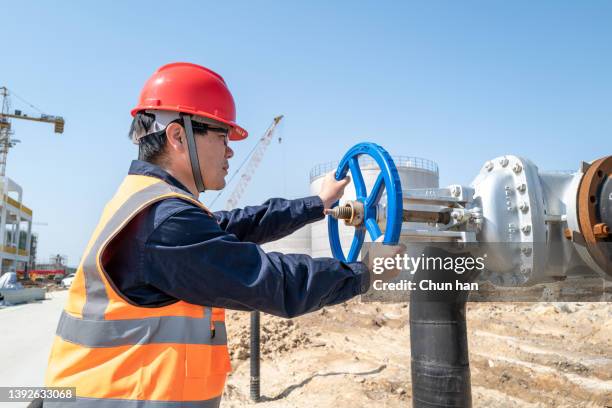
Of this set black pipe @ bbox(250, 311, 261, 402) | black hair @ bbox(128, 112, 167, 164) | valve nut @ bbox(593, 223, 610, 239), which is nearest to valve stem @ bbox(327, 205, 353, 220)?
black hair @ bbox(128, 112, 167, 164)

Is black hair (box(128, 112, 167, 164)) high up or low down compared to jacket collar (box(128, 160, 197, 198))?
up

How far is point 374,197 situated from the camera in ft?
5.79

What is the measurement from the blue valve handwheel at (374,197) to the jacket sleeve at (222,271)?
0.29 m

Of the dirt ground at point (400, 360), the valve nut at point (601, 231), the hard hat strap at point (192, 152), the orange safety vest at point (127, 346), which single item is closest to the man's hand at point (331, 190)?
the hard hat strap at point (192, 152)

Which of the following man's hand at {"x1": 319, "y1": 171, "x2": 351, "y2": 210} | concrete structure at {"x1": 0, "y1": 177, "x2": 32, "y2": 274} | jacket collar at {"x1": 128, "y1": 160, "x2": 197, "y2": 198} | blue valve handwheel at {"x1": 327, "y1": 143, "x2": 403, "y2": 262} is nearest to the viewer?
blue valve handwheel at {"x1": 327, "y1": 143, "x2": 403, "y2": 262}

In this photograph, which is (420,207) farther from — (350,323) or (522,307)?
(522,307)

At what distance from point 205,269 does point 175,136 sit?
661 mm

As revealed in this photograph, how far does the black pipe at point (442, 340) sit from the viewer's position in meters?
A: 1.89

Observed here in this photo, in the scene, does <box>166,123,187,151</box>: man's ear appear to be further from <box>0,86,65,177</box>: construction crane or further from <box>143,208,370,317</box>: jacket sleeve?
<box>0,86,65,177</box>: construction crane

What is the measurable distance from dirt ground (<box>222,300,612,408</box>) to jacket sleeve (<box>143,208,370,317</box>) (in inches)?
159

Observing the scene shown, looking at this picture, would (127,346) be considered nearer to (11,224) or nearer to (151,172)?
(151,172)

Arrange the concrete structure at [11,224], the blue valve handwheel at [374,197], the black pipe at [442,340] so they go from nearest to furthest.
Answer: the blue valve handwheel at [374,197], the black pipe at [442,340], the concrete structure at [11,224]

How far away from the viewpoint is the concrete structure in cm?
3142

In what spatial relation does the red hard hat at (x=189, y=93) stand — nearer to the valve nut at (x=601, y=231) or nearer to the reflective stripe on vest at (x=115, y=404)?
the reflective stripe on vest at (x=115, y=404)
